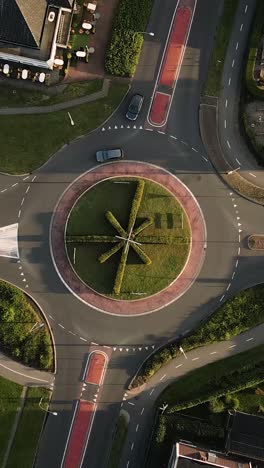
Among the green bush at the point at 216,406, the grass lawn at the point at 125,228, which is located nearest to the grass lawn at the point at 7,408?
the grass lawn at the point at 125,228

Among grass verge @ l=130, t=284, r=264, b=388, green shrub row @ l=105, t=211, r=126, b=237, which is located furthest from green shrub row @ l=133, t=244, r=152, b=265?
grass verge @ l=130, t=284, r=264, b=388

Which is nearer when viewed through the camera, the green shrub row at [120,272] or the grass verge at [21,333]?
the green shrub row at [120,272]

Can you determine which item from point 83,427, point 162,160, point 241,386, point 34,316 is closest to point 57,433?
point 83,427

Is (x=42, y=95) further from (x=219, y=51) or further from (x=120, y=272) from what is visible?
(x=120, y=272)

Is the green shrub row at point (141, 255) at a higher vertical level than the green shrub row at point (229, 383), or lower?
higher

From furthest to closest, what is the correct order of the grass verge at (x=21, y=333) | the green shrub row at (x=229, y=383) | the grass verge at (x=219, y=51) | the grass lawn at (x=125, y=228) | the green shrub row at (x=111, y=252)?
the grass verge at (x=219, y=51)
the grass lawn at (x=125, y=228)
the grass verge at (x=21, y=333)
the green shrub row at (x=111, y=252)
the green shrub row at (x=229, y=383)

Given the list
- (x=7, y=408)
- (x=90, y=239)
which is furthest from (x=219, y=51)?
(x=7, y=408)

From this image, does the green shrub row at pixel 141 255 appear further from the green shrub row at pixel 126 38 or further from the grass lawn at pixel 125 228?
the green shrub row at pixel 126 38
